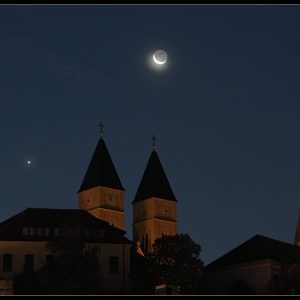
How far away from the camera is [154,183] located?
131m

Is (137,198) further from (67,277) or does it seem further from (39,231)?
(67,277)

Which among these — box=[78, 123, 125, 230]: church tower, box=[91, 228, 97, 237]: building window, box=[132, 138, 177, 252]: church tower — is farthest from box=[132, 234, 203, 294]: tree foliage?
box=[132, 138, 177, 252]: church tower

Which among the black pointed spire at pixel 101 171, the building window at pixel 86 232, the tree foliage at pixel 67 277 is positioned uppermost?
the black pointed spire at pixel 101 171

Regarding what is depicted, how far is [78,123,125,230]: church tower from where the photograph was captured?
128 meters

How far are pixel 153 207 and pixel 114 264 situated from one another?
4581cm

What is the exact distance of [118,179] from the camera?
432ft

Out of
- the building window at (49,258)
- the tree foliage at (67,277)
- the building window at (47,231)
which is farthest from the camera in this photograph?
the building window at (47,231)

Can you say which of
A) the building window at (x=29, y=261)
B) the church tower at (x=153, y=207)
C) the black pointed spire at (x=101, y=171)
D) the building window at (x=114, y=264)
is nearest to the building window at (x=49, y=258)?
the building window at (x=29, y=261)

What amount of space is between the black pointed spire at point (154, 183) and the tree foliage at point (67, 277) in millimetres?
55381

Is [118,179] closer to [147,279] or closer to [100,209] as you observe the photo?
[100,209]

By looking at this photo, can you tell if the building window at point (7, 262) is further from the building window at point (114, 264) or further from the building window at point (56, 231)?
the building window at point (114, 264)

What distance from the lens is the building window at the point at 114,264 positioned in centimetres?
8394

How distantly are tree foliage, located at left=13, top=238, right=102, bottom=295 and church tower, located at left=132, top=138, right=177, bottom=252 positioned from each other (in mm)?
55233

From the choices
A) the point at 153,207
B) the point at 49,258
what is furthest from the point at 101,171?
the point at 49,258
